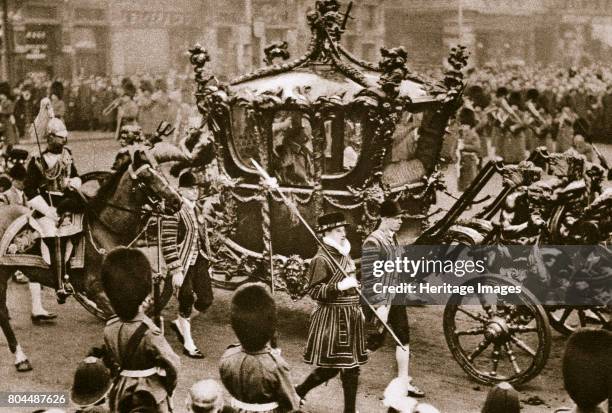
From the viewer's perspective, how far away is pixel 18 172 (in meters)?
8.19

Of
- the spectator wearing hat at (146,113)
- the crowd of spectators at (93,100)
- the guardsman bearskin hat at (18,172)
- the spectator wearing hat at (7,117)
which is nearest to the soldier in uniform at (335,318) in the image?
the guardsman bearskin hat at (18,172)

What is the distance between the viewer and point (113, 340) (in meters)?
4.80

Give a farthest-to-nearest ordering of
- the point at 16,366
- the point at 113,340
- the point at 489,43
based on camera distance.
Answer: the point at 489,43 < the point at 16,366 < the point at 113,340

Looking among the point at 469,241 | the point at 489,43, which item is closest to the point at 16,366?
the point at 469,241

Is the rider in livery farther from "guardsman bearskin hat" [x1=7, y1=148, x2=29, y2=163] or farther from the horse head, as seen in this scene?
the horse head

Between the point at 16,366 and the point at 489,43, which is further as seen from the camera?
the point at 489,43

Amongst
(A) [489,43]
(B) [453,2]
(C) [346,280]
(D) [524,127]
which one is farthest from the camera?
(A) [489,43]

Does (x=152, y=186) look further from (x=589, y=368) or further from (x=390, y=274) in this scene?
(x=589, y=368)

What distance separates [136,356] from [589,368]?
2.37 metres

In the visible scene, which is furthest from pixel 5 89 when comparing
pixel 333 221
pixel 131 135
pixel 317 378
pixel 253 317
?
pixel 253 317

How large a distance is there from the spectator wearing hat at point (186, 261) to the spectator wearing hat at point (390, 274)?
1.71 m

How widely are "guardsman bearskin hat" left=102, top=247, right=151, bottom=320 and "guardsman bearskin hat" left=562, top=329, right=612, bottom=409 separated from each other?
2.33 m

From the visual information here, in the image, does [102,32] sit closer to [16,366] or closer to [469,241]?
[16,366]

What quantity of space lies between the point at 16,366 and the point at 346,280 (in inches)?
118
